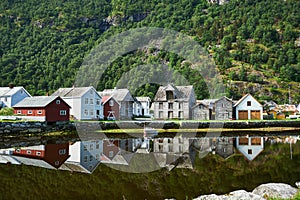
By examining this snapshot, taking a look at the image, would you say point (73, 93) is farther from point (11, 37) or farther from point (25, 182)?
point (11, 37)

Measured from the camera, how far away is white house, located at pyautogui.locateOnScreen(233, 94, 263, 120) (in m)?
49.9

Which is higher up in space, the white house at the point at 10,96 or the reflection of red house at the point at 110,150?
the white house at the point at 10,96

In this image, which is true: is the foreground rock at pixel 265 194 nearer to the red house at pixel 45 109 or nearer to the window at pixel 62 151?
the window at pixel 62 151

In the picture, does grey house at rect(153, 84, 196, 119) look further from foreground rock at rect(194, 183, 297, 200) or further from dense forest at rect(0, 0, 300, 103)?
foreground rock at rect(194, 183, 297, 200)

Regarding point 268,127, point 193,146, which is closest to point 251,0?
point 268,127

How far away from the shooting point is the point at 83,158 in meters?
20.4

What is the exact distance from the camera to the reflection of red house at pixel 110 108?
49888 millimetres

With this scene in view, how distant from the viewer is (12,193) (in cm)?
1288

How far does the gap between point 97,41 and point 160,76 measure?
4767 cm

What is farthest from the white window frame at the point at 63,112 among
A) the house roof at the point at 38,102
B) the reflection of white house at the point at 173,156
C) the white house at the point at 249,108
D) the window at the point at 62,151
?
the white house at the point at 249,108

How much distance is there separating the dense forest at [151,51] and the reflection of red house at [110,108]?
124 feet

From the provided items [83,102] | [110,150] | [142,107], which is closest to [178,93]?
[83,102]

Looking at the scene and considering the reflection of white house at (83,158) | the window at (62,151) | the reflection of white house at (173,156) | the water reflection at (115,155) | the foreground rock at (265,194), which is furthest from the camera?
the window at (62,151)

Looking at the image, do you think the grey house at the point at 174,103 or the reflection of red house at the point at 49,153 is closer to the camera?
the reflection of red house at the point at 49,153
